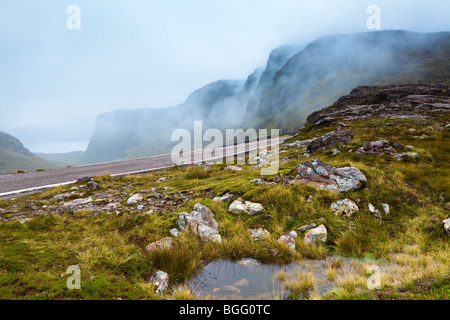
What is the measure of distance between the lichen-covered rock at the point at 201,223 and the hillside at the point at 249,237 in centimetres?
3

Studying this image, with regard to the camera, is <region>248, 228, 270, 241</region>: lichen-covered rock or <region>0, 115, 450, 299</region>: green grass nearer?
<region>0, 115, 450, 299</region>: green grass

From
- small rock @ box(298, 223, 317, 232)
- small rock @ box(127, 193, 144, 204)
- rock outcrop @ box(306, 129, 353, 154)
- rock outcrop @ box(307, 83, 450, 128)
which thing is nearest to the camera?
small rock @ box(298, 223, 317, 232)

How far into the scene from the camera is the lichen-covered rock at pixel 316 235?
17.1 feet

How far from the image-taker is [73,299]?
300 centimetres

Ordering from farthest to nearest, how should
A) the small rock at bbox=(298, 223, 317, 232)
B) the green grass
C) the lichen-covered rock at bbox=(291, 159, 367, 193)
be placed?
the lichen-covered rock at bbox=(291, 159, 367, 193), the small rock at bbox=(298, 223, 317, 232), the green grass

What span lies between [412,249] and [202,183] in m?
7.22

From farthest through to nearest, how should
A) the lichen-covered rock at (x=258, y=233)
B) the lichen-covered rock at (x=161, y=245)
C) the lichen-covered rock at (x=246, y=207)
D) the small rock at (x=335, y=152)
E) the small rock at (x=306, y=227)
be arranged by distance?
the small rock at (x=335, y=152)
the lichen-covered rock at (x=246, y=207)
the small rock at (x=306, y=227)
the lichen-covered rock at (x=258, y=233)
the lichen-covered rock at (x=161, y=245)

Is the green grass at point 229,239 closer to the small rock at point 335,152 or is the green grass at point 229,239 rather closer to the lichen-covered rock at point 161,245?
the lichen-covered rock at point 161,245

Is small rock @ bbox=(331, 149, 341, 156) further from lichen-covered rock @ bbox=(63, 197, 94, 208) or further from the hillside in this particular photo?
lichen-covered rock @ bbox=(63, 197, 94, 208)

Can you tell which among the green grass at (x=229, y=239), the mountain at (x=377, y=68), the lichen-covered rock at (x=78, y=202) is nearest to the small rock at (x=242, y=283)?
the green grass at (x=229, y=239)

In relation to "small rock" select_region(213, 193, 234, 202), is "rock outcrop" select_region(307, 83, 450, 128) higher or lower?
higher

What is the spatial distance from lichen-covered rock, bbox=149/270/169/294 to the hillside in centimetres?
2

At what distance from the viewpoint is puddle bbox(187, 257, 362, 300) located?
3715 mm

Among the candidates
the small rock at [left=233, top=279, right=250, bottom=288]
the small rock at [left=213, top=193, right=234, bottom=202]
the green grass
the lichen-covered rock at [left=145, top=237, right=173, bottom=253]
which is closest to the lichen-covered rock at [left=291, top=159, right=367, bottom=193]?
the green grass
